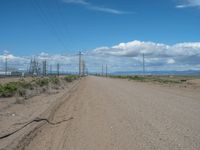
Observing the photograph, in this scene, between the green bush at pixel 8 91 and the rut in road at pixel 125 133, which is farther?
the green bush at pixel 8 91

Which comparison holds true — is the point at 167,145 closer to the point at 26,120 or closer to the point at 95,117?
the point at 95,117

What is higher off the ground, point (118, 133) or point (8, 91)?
point (8, 91)

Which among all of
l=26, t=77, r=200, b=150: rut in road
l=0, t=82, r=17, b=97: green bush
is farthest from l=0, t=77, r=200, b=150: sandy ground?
l=0, t=82, r=17, b=97: green bush

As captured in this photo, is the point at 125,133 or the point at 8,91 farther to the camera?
the point at 8,91

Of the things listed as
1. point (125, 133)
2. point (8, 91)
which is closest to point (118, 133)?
point (125, 133)

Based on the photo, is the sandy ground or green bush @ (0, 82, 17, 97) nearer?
the sandy ground

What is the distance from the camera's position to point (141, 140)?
31.0 feet

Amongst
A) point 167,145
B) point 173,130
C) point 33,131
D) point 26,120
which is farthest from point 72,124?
point 167,145

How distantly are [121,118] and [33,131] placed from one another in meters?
3.85

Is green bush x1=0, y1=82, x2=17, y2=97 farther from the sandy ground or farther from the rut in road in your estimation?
the rut in road

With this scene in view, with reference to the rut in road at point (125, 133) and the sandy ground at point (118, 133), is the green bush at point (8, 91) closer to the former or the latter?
the sandy ground at point (118, 133)

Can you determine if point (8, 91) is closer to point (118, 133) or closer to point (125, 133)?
point (118, 133)

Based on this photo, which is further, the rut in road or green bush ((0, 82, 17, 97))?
green bush ((0, 82, 17, 97))

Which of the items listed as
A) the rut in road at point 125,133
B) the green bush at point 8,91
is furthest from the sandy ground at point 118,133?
the green bush at point 8,91
